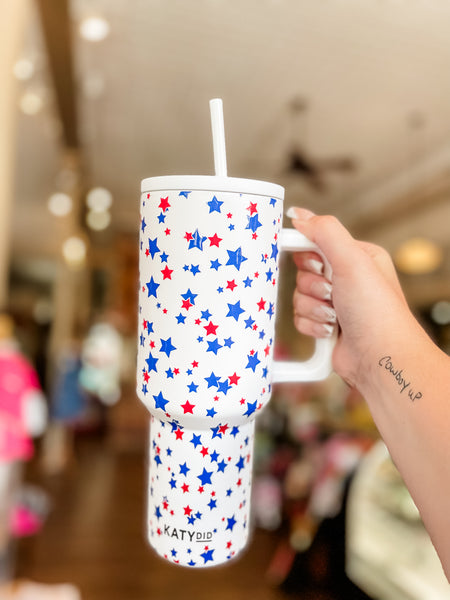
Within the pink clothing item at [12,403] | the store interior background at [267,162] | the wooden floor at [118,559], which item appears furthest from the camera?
the wooden floor at [118,559]

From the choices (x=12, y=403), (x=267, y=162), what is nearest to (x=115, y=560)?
(x=12, y=403)

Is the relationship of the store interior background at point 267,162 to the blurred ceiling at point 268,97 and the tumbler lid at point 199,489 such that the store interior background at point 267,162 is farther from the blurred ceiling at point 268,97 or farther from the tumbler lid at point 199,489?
the tumbler lid at point 199,489

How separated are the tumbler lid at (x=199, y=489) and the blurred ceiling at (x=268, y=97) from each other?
1.40 m

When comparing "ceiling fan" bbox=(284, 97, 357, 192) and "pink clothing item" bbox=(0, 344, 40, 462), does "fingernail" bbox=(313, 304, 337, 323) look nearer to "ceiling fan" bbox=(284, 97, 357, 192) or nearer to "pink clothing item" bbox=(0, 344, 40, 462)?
"pink clothing item" bbox=(0, 344, 40, 462)

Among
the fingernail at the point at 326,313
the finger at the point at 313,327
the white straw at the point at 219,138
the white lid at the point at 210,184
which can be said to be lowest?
the finger at the point at 313,327

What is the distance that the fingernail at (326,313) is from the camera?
55 centimetres

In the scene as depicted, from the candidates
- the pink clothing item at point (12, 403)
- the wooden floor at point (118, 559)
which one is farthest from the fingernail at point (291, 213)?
the pink clothing item at point (12, 403)

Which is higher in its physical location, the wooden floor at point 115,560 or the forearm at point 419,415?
the forearm at point 419,415

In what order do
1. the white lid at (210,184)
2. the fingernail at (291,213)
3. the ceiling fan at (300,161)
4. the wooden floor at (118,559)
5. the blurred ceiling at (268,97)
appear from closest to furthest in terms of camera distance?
the white lid at (210,184)
the fingernail at (291,213)
the blurred ceiling at (268,97)
the wooden floor at (118,559)
the ceiling fan at (300,161)

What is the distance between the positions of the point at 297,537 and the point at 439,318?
143 centimetres

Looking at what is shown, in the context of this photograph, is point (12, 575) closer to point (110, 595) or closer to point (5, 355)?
point (110, 595)

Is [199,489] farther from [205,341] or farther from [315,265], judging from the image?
[315,265]

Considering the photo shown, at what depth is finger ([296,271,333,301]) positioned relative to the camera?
21.6 inches

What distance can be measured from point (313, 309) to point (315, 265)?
1.8 inches
